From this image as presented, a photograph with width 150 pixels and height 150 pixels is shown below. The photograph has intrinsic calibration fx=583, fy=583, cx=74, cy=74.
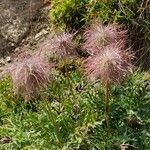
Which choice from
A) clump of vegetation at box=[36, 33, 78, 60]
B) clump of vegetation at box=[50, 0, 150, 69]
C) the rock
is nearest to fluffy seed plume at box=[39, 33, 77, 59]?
clump of vegetation at box=[36, 33, 78, 60]

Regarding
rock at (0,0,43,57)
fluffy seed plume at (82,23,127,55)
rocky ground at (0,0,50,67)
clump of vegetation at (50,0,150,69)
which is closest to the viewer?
fluffy seed plume at (82,23,127,55)

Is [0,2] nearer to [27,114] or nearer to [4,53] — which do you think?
[4,53]

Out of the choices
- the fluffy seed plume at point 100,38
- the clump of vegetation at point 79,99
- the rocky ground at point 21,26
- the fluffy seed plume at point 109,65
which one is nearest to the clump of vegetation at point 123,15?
the rocky ground at point 21,26

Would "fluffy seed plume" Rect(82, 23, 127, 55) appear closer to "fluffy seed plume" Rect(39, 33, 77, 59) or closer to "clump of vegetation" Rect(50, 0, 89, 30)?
"fluffy seed plume" Rect(39, 33, 77, 59)

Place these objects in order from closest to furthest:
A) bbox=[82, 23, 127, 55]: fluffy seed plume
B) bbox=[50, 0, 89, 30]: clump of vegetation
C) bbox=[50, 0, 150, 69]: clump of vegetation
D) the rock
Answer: bbox=[82, 23, 127, 55]: fluffy seed plume
bbox=[50, 0, 150, 69]: clump of vegetation
bbox=[50, 0, 89, 30]: clump of vegetation
the rock

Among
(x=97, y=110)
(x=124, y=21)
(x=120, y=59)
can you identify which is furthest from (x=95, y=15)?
(x=120, y=59)

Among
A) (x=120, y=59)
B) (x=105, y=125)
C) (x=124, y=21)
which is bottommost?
(x=105, y=125)

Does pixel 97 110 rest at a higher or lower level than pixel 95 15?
lower
